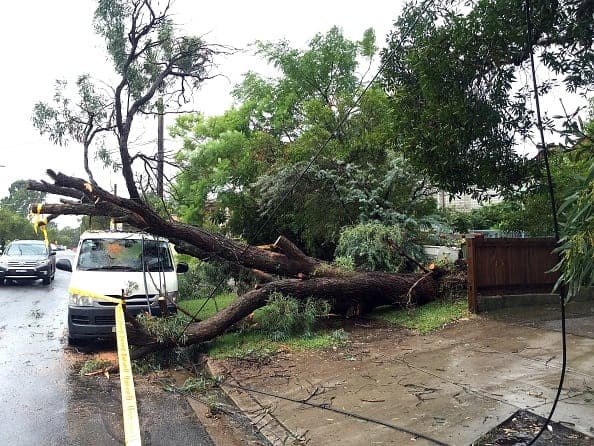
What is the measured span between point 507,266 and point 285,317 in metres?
4.19

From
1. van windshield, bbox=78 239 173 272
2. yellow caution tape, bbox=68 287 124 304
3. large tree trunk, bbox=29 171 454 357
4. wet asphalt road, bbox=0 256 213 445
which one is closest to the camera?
wet asphalt road, bbox=0 256 213 445

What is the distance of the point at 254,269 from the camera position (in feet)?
32.3

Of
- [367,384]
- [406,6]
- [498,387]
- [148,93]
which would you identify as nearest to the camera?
[498,387]

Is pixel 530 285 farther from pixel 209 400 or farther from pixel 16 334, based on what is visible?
pixel 16 334

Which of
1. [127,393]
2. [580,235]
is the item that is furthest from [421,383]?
[580,235]

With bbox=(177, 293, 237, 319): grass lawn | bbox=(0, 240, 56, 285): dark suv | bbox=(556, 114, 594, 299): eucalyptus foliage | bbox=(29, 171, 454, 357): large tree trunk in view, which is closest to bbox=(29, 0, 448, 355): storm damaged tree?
bbox=(29, 171, 454, 357): large tree trunk

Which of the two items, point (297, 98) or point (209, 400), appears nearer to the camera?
point (209, 400)

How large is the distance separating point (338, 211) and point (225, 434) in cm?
817

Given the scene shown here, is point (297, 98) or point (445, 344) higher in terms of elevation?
point (297, 98)

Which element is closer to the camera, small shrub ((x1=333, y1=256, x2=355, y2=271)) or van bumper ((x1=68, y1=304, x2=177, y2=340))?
van bumper ((x1=68, y1=304, x2=177, y2=340))

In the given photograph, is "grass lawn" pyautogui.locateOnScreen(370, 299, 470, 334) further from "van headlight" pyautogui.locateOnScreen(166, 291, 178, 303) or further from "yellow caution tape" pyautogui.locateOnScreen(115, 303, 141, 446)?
"yellow caution tape" pyautogui.locateOnScreen(115, 303, 141, 446)

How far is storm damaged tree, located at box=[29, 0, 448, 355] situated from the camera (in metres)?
7.95

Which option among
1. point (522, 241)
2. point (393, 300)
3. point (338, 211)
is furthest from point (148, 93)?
point (522, 241)

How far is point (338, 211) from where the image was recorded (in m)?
12.9
